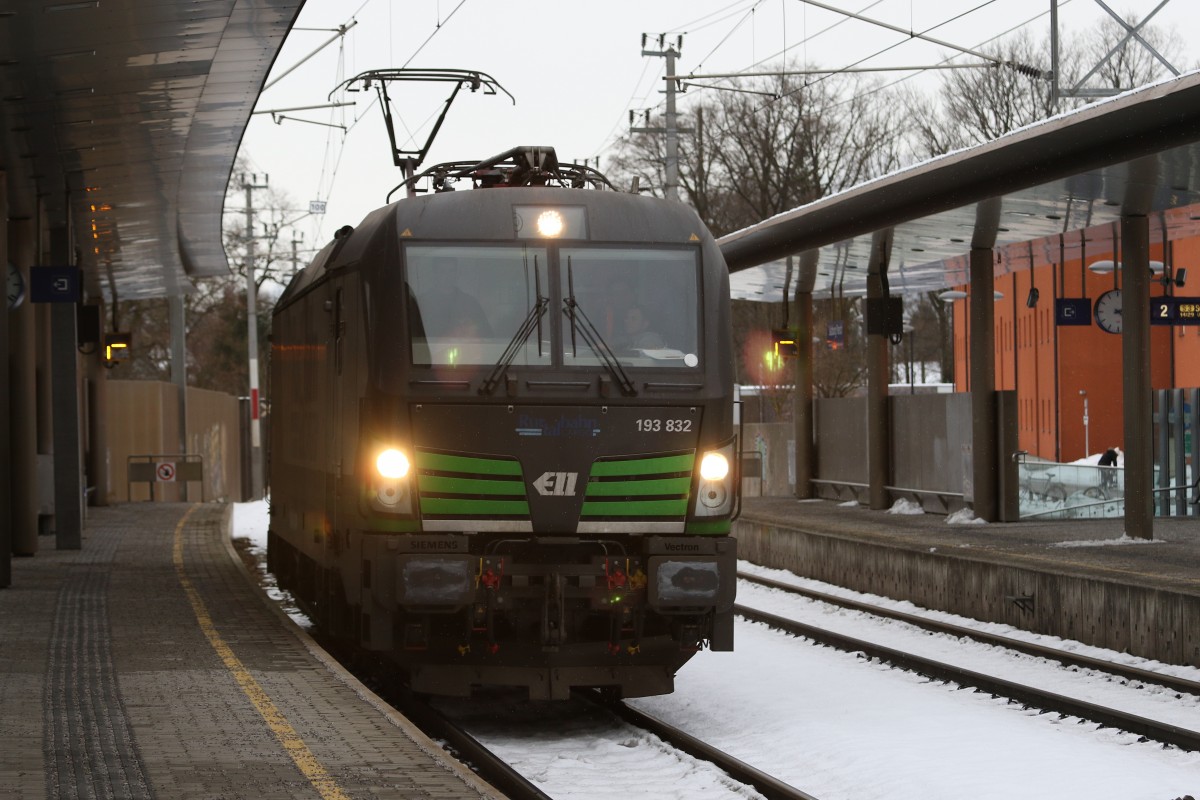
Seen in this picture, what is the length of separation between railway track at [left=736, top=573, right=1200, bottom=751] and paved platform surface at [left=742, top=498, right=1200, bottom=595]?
2.95ft

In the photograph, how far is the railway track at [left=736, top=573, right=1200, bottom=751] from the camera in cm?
1049

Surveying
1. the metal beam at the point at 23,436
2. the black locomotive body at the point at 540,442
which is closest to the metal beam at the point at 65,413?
the metal beam at the point at 23,436

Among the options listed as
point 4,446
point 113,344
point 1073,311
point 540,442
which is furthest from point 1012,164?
point 113,344

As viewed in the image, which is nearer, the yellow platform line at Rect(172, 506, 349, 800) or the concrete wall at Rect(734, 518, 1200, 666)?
the yellow platform line at Rect(172, 506, 349, 800)

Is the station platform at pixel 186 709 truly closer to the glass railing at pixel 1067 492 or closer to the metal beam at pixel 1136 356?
the metal beam at pixel 1136 356

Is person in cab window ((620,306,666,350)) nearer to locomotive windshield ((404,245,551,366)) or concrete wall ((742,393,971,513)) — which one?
locomotive windshield ((404,245,551,366))

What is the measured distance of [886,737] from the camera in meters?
10.5

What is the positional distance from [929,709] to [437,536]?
12.3 feet

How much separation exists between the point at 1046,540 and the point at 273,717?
39.3 ft

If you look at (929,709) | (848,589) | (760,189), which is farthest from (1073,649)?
(760,189)

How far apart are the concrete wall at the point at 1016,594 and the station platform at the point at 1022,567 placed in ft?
0.04

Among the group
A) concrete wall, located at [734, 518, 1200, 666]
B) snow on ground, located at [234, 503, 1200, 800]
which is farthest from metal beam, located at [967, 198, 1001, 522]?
snow on ground, located at [234, 503, 1200, 800]

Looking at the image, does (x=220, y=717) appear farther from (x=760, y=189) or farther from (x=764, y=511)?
(x=760, y=189)

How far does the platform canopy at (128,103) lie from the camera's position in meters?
12.8
